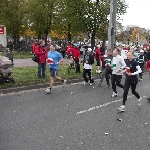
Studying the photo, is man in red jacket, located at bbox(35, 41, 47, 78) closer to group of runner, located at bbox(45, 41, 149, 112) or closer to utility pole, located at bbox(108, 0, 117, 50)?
group of runner, located at bbox(45, 41, 149, 112)

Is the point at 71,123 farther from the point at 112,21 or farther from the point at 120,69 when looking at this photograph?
the point at 112,21

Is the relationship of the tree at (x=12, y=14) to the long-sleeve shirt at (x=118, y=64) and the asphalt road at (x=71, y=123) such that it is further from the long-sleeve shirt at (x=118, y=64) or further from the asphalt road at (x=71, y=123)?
the long-sleeve shirt at (x=118, y=64)

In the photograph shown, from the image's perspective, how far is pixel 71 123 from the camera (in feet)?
22.9

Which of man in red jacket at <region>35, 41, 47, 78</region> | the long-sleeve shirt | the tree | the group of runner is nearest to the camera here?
the group of runner

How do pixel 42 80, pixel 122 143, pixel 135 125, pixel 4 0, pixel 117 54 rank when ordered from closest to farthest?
pixel 122 143 < pixel 135 125 < pixel 117 54 < pixel 42 80 < pixel 4 0

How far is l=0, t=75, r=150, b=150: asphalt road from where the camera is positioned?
5600mm

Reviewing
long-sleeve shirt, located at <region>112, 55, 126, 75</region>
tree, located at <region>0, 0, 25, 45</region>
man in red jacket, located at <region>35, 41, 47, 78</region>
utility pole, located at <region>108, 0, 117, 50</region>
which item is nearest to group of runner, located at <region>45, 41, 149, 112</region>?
long-sleeve shirt, located at <region>112, 55, 126, 75</region>

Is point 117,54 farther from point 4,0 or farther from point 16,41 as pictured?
point 16,41

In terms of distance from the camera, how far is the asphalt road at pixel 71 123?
560 cm

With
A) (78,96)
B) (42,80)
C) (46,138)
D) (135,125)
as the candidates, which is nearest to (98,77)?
(42,80)

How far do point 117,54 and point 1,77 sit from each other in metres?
4.80

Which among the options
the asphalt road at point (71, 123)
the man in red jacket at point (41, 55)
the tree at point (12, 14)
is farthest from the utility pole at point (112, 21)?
the tree at point (12, 14)

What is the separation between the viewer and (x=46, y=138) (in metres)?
5.86

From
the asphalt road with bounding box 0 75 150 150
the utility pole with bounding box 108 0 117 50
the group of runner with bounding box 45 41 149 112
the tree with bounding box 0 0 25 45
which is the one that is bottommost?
the asphalt road with bounding box 0 75 150 150
